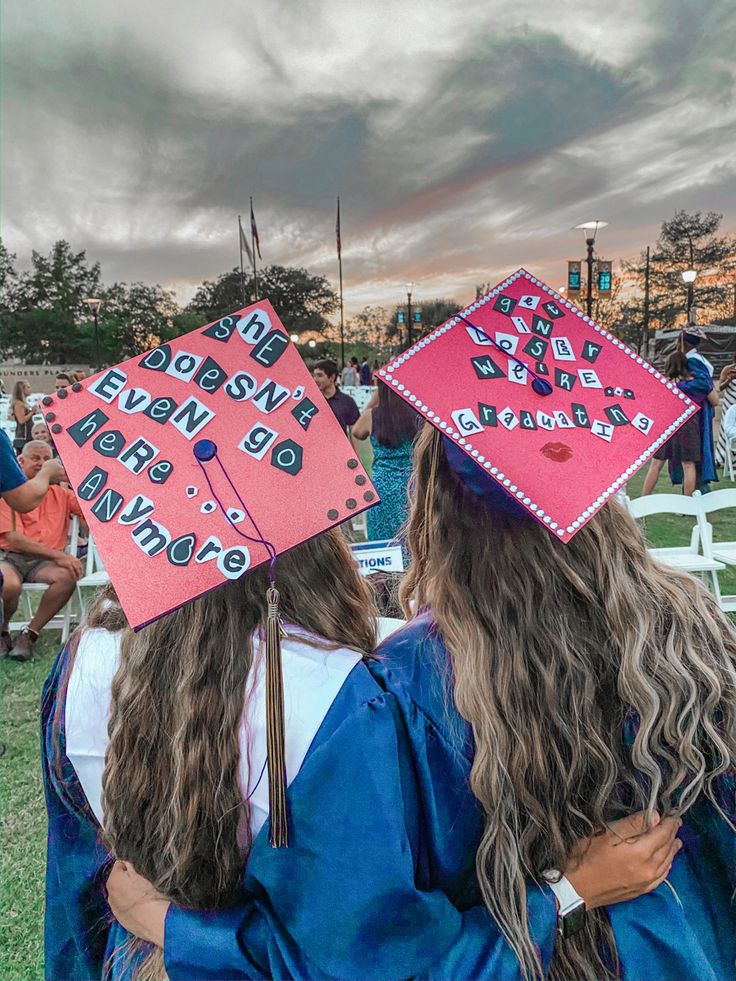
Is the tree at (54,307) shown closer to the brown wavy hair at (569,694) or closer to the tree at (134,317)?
the tree at (134,317)

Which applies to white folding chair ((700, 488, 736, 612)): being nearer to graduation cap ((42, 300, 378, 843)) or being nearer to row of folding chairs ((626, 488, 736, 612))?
row of folding chairs ((626, 488, 736, 612))

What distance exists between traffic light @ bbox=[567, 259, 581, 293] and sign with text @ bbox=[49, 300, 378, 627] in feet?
51.5

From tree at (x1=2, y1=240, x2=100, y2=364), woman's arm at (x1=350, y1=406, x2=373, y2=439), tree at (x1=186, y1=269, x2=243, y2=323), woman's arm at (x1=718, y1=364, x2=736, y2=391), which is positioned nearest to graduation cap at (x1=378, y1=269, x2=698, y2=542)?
woman's arm at (x1=350, y1=406, x2=373, y2=439)

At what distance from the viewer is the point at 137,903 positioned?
105 centimetres

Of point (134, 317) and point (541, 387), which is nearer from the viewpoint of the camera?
point (541, 387)

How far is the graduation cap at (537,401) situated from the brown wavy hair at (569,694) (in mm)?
91

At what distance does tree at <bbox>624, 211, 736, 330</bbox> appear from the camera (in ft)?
114

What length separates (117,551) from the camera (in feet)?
3.34

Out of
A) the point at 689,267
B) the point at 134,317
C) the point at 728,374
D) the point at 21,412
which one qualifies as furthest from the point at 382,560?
the point at 134,317

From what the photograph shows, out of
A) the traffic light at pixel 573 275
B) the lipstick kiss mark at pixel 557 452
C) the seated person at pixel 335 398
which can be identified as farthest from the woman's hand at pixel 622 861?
the traffic light at pixel 573 275

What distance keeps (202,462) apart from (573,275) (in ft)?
52.5

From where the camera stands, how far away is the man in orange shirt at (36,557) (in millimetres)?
4453

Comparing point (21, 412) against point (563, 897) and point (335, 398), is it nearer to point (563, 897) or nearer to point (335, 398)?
point (335, 398)

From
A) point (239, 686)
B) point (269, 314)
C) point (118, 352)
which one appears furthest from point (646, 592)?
point (118, 352)
